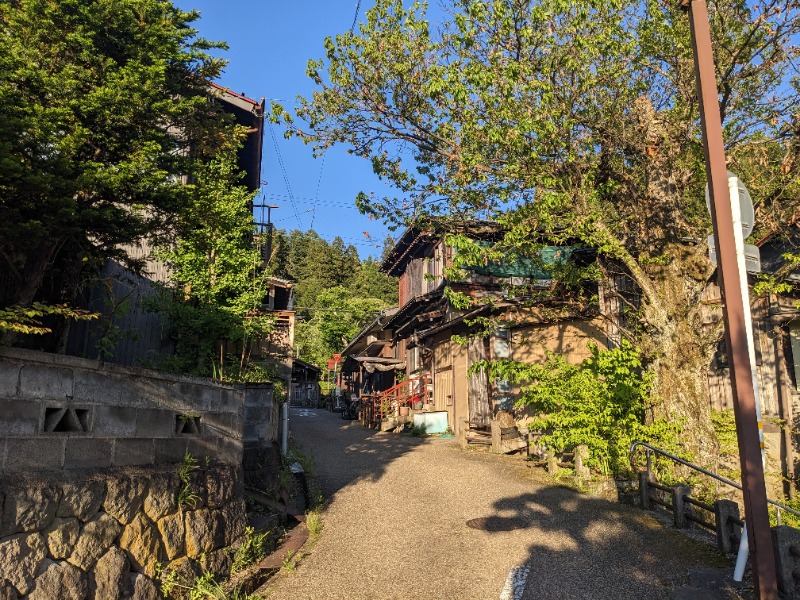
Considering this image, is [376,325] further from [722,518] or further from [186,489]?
[186,489]

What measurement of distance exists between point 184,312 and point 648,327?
10190 mm

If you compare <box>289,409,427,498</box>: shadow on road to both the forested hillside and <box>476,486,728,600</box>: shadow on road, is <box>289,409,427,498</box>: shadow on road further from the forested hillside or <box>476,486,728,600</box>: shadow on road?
the forested hillside

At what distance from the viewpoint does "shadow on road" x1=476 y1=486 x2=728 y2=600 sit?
590 cm

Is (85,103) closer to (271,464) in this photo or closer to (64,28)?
(64,28)

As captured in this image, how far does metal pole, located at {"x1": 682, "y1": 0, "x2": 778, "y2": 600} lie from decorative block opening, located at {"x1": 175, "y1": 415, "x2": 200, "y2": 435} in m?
5.38

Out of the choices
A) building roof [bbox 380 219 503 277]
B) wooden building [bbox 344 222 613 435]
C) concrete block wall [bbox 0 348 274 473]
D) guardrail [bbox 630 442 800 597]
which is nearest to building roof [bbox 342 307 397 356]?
wooden building [bbox 344 222 613 435]

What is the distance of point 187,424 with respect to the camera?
6258mm

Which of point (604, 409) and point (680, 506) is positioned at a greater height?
point (604, 409)

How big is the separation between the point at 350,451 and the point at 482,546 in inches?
345

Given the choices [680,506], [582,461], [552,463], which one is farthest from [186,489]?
[552,463]

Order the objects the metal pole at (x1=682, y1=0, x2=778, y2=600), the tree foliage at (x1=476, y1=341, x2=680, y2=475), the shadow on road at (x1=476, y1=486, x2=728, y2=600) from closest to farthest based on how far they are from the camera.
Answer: the metal pole at (x1=682, y1=0, x2=778, y2=600), the shadow on road at (x1=476, y1=486, x2=728, y2=600), the tree foliage at (x1=476, y1=341, x2=680, y2=475)

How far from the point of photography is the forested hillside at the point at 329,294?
4772 cm

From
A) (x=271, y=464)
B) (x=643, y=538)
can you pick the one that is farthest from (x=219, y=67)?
(x=643, y=538)

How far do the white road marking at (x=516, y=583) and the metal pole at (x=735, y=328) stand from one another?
6.98 ft
